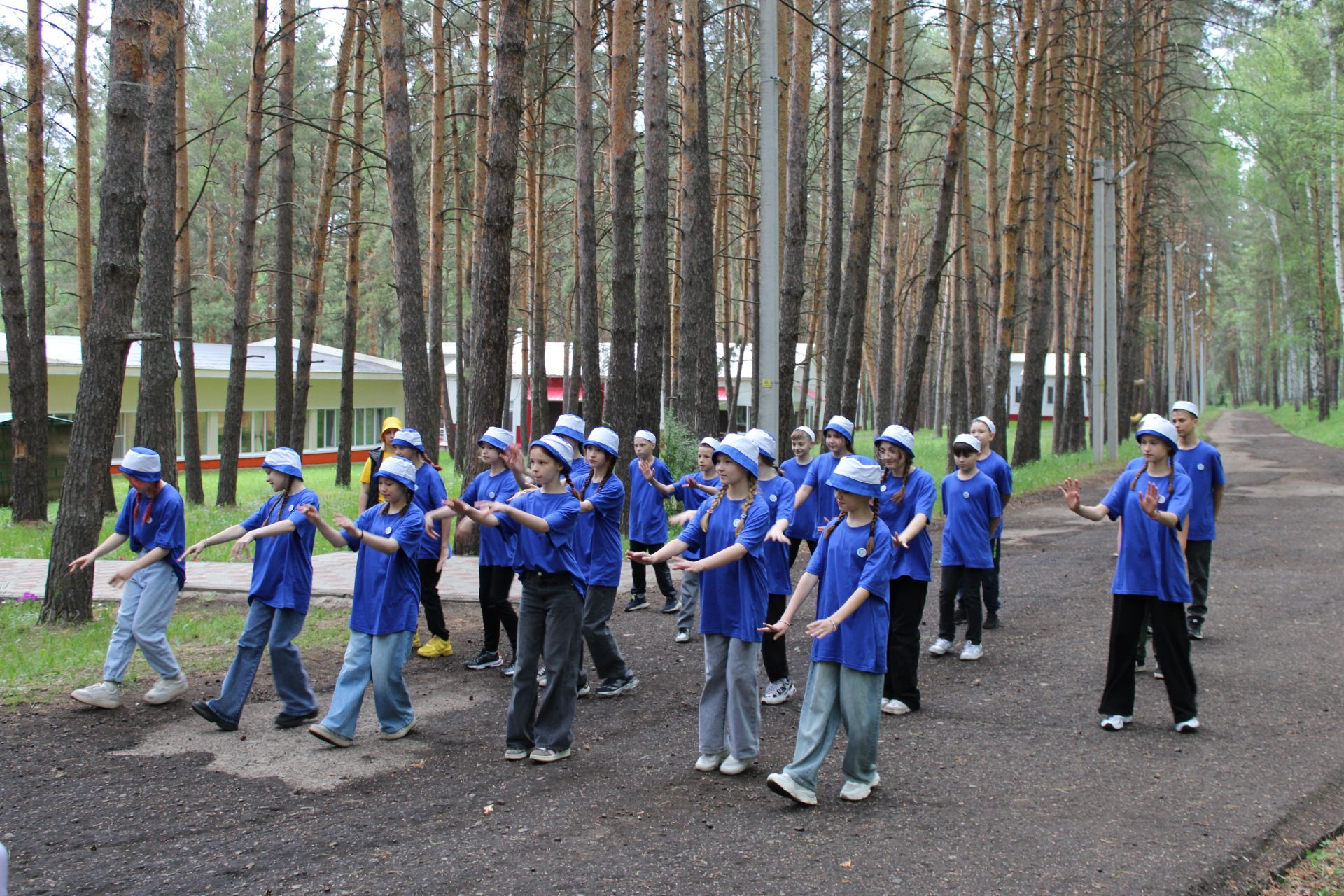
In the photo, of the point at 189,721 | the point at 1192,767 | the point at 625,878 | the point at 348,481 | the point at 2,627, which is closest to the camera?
the point at 625,878

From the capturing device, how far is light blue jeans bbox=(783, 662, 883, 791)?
527cm

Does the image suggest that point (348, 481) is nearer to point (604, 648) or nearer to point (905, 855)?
point (604, 648)

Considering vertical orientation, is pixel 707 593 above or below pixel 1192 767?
above

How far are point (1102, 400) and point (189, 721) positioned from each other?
25142 millimetres

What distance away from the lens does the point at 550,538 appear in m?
6.09

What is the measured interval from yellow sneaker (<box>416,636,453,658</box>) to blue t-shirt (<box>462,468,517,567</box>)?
0.99m

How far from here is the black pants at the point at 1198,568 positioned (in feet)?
29.1

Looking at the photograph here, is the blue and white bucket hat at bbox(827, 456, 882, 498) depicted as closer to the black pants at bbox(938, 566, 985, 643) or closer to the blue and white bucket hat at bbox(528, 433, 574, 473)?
the blue and white bucket hat at bbox(528, 433, 574, 473)

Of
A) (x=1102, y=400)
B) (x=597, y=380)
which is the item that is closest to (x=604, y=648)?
(x=597, y=380)

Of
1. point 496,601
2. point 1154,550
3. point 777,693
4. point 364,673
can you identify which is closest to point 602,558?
point 496,601

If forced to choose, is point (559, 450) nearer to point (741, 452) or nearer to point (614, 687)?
point (741, 452)

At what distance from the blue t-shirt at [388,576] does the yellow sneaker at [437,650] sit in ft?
7.96

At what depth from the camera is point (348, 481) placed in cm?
2489

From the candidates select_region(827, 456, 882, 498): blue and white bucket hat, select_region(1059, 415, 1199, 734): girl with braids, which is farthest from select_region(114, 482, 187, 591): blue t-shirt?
select_region(1059, 415, 1199, 734): girl with braids
